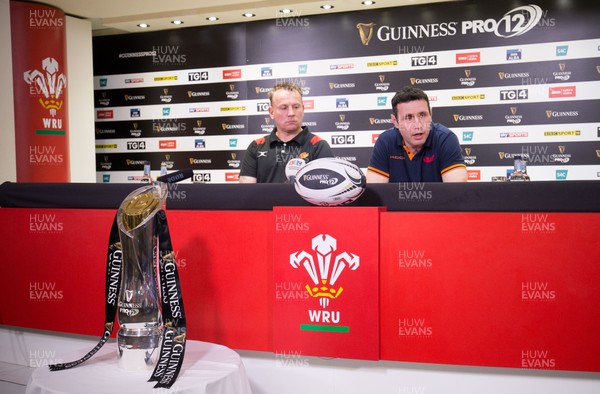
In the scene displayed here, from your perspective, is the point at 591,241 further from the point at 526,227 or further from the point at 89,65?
the point at 89,65

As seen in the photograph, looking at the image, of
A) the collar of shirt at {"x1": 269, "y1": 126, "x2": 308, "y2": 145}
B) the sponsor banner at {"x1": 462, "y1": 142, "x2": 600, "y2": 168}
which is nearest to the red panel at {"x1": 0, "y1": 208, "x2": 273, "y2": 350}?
the collar of shirt at {"x1": 269, "y1": 126, "x2": 308, "y2": 145}

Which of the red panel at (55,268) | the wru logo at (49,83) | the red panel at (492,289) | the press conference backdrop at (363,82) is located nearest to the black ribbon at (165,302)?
the red panel at (55,268)

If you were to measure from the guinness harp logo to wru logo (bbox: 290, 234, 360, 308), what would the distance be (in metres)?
4.24

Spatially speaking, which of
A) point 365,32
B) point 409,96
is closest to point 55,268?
point 409,96

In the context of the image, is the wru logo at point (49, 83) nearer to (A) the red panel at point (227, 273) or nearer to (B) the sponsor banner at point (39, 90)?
(B) the sponsor banner at point (39, 90)

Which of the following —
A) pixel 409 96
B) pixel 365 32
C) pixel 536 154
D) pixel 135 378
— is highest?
pixel 365 32

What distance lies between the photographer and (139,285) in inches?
49.2

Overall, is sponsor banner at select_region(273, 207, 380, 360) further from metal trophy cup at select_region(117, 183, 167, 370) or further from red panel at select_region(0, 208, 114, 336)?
red panel at select_region(0, 208, 114, 336)

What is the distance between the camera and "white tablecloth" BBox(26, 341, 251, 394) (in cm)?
108

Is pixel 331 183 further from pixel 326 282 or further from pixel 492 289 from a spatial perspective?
pixel 492 289

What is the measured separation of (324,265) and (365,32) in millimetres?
4317

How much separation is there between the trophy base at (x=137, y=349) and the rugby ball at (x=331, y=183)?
0.65 metres

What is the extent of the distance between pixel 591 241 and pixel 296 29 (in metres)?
4.68

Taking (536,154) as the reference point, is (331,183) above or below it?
below
